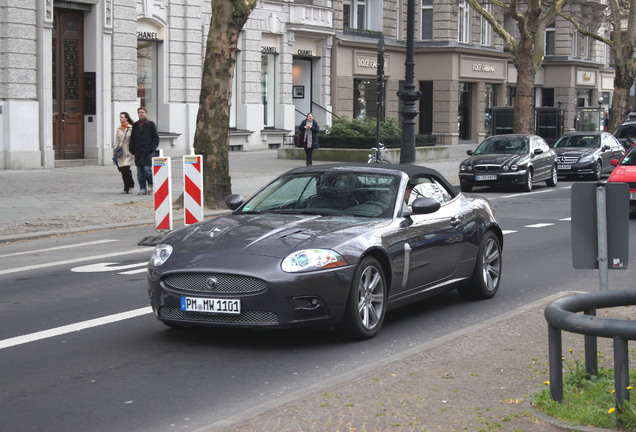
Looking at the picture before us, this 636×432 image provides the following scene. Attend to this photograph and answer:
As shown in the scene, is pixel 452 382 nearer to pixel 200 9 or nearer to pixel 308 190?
pixel 308 190

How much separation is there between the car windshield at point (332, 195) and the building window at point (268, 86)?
30.8 metres

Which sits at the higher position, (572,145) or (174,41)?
(174,41)

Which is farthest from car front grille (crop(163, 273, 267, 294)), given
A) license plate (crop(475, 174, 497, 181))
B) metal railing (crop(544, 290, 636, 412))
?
license plate (crop(475, 174, 497, 181))

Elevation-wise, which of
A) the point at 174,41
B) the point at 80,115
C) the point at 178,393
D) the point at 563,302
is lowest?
the point at 178,393

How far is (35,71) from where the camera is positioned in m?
27.7

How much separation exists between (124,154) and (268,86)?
1911 cm

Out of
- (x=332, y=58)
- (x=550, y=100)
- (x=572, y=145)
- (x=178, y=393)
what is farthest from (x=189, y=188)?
(x=550, y=100)

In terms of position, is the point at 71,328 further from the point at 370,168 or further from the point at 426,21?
the point at 426,21

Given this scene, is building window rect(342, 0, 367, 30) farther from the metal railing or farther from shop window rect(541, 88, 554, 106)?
the metal railing

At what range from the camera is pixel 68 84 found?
96.8 ft

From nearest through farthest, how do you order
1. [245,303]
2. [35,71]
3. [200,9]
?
[245,303] < [35,71] < [200,9]

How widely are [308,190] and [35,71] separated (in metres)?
20.3

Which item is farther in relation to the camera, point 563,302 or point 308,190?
point 308,190

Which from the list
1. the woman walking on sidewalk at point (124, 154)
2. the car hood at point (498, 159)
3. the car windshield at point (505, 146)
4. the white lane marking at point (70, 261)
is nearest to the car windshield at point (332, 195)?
the white lane marking at point (70, 261)
